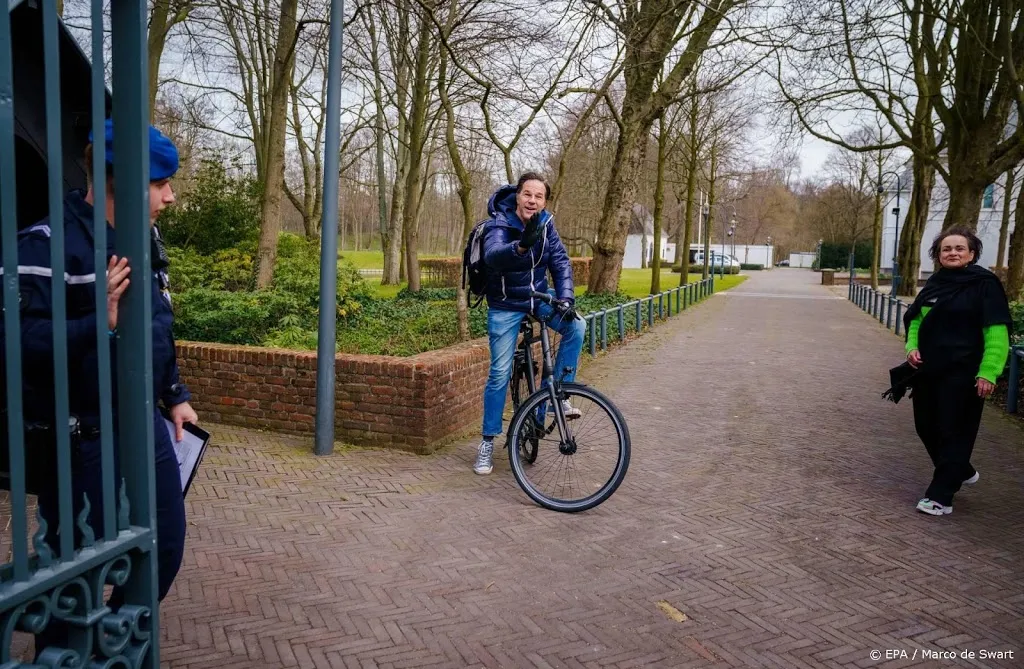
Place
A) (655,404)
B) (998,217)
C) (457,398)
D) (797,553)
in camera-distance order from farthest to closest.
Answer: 1. (998,217)
2. (655,404)
3. (457,398)
4. (797,553)

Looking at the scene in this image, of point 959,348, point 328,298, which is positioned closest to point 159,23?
point 328,298

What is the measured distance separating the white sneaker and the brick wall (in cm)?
324

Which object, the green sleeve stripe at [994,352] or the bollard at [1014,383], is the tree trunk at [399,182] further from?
the green sleeve stripe at [994,352]

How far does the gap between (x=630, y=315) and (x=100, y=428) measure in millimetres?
14108

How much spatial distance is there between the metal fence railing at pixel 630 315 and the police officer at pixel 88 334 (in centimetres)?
888

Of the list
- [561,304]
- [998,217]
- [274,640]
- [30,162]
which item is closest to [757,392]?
[561,304]

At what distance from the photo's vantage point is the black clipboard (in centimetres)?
272

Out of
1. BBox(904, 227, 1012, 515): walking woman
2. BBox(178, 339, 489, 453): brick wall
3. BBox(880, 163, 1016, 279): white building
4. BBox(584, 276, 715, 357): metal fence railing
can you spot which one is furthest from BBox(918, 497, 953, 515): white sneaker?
BBox(880, 163, 1016, 279): white building

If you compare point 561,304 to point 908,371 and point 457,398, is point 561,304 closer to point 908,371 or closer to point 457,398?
point 457,398

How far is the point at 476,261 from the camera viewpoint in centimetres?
510

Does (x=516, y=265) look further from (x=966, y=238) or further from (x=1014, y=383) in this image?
(x=1014, y=383)

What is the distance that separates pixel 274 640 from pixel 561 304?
8.39ft

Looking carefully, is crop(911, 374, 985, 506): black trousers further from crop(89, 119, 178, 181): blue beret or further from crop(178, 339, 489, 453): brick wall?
crop(89, 119, 178, 181): blue beret

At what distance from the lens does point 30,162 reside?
2715 mm
